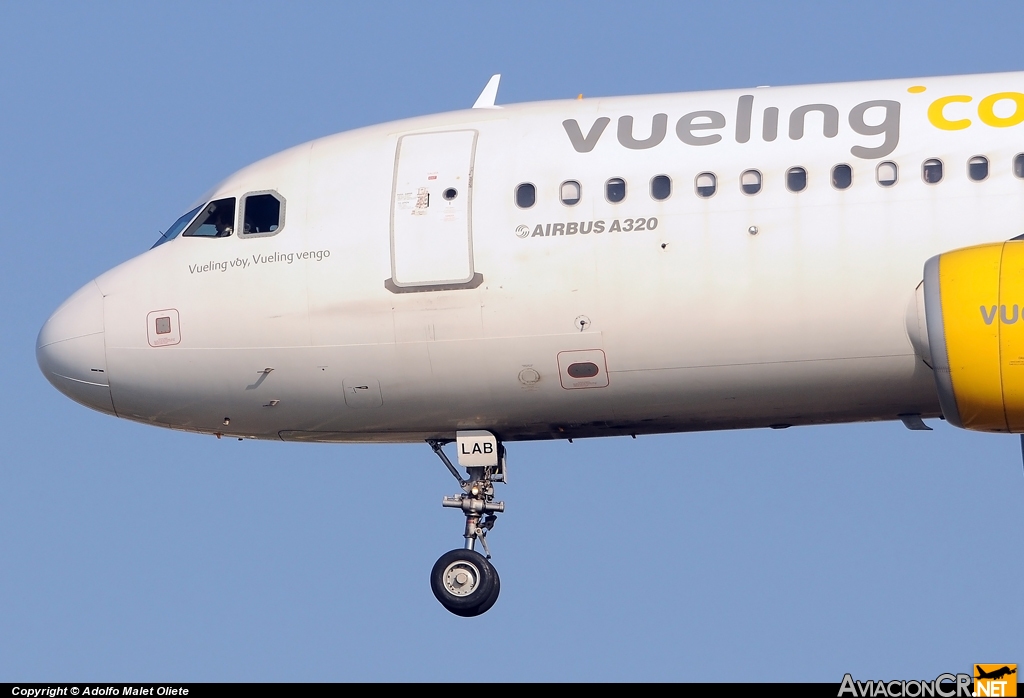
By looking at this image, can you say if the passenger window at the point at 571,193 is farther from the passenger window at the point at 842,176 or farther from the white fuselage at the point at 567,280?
the passenger window at the point at 842,176

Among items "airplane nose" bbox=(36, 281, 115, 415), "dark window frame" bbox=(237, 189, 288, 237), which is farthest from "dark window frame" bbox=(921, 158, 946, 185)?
"airplane nose" bbox=(36, 281, 115, 415)

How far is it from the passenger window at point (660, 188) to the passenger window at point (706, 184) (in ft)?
1.01

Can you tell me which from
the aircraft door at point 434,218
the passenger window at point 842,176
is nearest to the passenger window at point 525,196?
the aircraft door at point 434,218

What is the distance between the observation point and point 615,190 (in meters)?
22.6

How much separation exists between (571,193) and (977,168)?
450 cm

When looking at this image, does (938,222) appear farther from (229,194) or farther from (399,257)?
(229,194)

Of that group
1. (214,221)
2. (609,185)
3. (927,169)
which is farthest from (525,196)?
(927,169)

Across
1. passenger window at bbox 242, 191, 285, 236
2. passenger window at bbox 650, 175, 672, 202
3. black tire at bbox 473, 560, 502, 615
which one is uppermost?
passenger window at bbox 242, 191, 285, 236

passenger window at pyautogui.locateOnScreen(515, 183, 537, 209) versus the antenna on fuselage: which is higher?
the antenna on fuselage

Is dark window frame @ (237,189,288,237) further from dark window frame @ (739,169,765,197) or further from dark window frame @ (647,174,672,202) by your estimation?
dark window frame @ (739,169,765,197)

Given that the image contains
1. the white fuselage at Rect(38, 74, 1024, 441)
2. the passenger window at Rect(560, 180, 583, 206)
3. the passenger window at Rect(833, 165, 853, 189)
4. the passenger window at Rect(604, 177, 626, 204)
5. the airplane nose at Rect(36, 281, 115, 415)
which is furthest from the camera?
the airplane nose at Rect(36, 281, 115, 415)

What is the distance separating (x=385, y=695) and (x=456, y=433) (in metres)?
3.97

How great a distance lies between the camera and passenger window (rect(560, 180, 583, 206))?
2264 centimetres

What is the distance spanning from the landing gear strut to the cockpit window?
13.4ft
